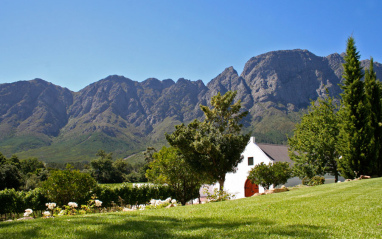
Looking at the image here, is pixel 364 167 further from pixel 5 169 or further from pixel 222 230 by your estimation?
pixel 5 169

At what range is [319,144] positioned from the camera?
2605 centimetres

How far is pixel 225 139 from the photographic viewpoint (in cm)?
1961

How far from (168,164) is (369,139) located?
1462cm

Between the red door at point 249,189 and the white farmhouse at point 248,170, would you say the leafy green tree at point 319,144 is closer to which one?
the white farmhouse at point 248,170

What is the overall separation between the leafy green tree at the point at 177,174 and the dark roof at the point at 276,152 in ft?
52.0

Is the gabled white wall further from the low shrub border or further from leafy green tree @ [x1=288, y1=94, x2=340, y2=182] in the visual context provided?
the low shrub border

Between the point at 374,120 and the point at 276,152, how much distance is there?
20.0 metres

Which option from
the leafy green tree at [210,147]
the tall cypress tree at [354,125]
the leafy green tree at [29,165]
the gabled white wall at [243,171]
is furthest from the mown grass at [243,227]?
the leafy green tree at [29,165]

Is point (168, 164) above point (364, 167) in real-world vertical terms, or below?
above

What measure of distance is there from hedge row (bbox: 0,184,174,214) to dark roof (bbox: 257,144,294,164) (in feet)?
54.8

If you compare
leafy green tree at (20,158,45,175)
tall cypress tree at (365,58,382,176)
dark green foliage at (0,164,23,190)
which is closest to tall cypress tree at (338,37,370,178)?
tall cypress tree at (365,58,382,176)

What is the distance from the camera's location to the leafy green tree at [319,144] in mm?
25766

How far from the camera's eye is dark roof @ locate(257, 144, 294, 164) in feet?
119

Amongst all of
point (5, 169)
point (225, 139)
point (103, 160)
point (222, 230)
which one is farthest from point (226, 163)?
point (103, 160)
